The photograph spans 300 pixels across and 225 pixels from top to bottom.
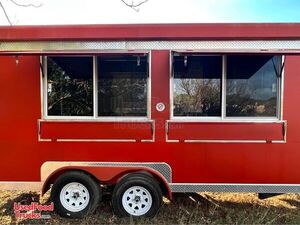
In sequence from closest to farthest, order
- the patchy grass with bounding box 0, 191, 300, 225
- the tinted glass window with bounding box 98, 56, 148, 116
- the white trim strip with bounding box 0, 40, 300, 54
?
the white trim strip with bounding box 0, 40, 300, 54, the patchy grass with bounding box 0, 191, 300, 225, the tinted glass window with bounding box 98, 56, 148, 116

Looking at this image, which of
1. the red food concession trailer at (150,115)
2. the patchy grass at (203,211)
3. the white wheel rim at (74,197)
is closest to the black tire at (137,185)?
the red food concession trailer at (150,115)

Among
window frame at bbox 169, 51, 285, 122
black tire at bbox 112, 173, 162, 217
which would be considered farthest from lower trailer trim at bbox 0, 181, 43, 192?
window frame at bbox 169, 51, 285, 122

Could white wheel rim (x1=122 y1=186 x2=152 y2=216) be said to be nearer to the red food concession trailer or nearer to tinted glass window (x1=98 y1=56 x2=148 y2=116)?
the red food concession trailer

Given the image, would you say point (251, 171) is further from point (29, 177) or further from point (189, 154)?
point (29, 177)

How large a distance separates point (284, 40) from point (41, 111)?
3720 mm

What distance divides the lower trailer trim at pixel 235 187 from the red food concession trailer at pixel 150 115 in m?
0.01

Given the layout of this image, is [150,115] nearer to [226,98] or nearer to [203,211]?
[226,98]

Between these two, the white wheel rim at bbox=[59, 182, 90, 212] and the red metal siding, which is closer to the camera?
the red metal siding

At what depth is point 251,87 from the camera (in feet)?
15.3

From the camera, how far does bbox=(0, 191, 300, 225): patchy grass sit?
4578 millimetres

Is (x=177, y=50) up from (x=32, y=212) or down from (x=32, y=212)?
up

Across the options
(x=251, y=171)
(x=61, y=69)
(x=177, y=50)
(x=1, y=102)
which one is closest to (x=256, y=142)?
(x=251, y=171)

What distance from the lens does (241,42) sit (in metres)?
4.51

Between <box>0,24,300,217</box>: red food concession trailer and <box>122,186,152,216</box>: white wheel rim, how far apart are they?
2cm
